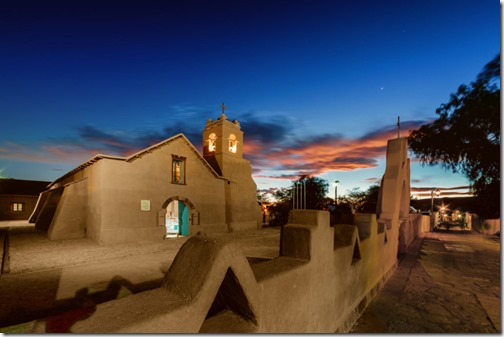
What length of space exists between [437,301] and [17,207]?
126 feet

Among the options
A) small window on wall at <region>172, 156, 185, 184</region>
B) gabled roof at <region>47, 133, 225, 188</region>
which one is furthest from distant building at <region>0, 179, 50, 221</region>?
small window on wall at <region>172, 156, 185, 184</region>

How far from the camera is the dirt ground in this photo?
448 cm

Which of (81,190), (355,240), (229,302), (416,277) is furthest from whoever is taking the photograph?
(81,190)

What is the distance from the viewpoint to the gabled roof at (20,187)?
91.0ft

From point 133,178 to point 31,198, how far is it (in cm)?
2573

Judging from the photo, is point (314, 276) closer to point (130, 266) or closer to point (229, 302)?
point (229, 302)

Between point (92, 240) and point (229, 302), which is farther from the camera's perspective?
point (92, 240)

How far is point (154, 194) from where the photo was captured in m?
13.9

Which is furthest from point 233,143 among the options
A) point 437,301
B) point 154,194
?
point 437,301

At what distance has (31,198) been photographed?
2897 cm

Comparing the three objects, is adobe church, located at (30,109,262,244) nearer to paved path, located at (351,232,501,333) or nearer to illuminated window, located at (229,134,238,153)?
illuminated window, located at (229,134,238,153)

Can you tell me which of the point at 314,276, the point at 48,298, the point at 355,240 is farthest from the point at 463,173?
the point at 48,298

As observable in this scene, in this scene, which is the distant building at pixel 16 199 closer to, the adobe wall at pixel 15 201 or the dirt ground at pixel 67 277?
the adobe wall at pixel 15 201

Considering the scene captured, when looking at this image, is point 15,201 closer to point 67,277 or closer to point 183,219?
point 183,219
